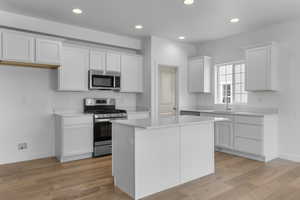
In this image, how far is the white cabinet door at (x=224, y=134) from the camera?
171 inches

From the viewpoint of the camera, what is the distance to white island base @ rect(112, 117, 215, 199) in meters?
2.39

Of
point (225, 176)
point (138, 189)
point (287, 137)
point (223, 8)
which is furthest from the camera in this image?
point (287, 137)

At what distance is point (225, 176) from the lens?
312 centimetres

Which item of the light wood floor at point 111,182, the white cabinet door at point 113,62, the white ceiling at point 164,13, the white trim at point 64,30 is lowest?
the light wood floor at point 111,182

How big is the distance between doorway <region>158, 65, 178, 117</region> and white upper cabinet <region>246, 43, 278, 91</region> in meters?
1.97

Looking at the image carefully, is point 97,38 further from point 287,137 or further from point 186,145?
point 287,137

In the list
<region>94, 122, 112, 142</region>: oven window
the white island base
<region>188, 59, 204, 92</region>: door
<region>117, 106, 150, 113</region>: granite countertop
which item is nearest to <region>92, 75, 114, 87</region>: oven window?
<region>117, 106, 150, 113</region>: granite countertop

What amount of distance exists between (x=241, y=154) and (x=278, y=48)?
2.35m

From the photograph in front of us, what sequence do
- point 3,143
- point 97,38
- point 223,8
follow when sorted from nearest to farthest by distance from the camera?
1. point 223,8
2. point 3,143
3. point 97,38

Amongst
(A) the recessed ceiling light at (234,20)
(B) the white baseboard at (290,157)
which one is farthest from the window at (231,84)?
(B) the white baseboard at (290,157)

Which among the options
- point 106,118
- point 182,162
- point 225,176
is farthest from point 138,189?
point 106,118

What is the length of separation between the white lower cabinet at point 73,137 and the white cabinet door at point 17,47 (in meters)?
1.25

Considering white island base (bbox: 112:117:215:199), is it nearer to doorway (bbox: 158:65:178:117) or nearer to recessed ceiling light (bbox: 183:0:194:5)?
recessed ceiling light (bbox: 183:0:194:5)

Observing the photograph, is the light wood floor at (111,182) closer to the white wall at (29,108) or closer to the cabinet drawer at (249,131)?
the white wall at (29,108)
